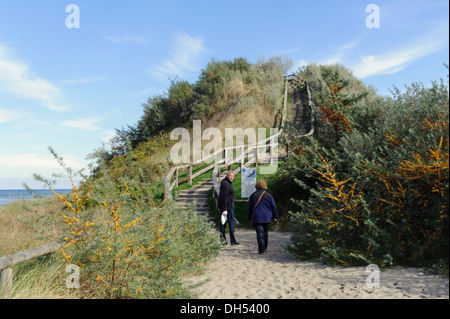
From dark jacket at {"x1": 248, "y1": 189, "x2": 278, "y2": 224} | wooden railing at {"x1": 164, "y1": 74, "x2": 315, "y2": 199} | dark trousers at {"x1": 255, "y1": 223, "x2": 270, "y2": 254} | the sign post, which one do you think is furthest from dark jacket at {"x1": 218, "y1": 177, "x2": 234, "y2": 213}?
the sign post

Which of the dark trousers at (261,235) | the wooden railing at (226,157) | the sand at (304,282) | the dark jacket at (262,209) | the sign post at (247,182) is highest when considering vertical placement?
the wooden railing at (226,157)

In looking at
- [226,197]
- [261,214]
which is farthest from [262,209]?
[226,197]

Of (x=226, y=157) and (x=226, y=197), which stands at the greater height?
(x=226, y=157)

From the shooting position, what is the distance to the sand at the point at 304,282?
4.64 metres

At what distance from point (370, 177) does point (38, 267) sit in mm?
5931

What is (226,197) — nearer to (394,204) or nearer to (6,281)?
(394,204)

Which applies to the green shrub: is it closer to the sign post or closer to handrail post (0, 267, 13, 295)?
handrail post (0, 267, 13, 295)

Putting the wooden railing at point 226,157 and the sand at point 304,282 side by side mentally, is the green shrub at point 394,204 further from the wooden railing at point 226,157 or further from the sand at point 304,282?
the wooden railing at point 226,157

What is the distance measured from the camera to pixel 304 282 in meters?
5.34

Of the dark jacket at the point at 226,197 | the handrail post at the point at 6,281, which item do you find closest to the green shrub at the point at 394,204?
the dark jacket at the point at 226,197

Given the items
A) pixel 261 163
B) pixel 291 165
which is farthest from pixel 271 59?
pixel 291 165

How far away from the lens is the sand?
15.2 feet

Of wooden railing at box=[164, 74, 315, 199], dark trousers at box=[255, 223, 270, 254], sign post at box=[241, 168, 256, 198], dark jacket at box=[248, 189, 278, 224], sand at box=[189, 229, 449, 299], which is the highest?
wooden railing at box=[164, 74, 315, 199]

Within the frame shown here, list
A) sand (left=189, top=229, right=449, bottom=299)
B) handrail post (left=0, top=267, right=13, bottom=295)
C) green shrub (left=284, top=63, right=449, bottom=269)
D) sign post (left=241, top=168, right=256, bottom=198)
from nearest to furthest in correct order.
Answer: handrail post (left=0, top=267, right=13, bottom=295) < sand (left=189, top=229, right=449, bottom=299) < green shrub (left=284, top=63, right=449, bottom=269) < sign post (left=241, top=168, right=256, bottom=198)
